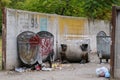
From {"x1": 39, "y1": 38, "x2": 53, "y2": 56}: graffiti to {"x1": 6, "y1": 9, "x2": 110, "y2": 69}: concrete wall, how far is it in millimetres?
753

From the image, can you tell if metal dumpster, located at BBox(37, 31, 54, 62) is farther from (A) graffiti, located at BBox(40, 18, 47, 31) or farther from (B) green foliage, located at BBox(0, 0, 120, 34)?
(B) green foliage, located at BBox(0, 0, 120, 34)

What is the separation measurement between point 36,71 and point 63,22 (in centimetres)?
594

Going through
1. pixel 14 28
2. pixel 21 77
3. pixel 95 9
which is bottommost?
pixel 21 77

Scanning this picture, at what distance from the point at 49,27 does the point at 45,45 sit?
2.03 meters

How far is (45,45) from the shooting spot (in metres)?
15.6

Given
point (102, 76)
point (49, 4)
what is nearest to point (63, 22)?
point (102, 76)

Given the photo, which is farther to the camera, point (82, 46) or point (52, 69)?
point (82, 46)

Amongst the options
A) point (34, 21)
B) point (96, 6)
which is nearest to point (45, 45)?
point (34, 21)

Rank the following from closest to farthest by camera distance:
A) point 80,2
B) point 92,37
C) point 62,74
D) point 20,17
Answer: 1. point 62,74
2. point 20,17
3. point 92,37
4. point 80,2

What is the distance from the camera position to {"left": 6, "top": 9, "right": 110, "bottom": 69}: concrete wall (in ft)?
45.4

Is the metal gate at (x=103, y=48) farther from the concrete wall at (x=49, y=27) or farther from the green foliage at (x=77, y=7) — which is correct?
the green foliage at (x=77, y=7)

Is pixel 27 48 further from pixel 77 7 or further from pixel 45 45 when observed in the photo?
pixel 77 7

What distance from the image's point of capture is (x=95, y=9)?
84.8 feet

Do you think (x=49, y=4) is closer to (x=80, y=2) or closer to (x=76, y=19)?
(x=80, y=2)
